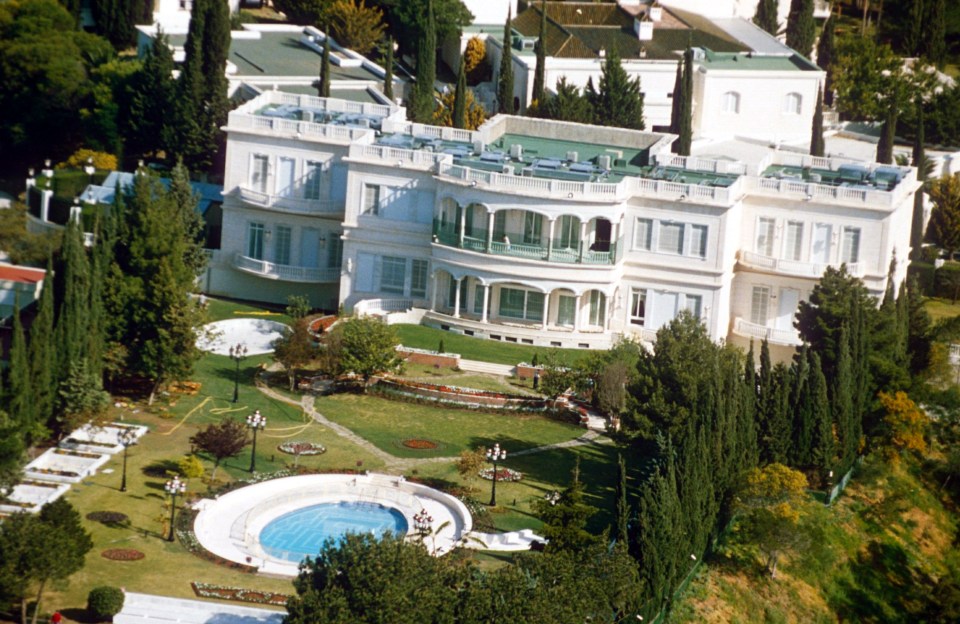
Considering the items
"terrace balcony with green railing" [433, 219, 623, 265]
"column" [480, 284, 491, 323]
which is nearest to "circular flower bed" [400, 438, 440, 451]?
"column" [480, 284, 491, 323]

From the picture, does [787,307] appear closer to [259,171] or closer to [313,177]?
[313,177]

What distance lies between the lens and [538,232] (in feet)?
289

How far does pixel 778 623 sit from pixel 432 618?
67.4ft

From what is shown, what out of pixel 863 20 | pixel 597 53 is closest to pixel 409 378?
pixel 597 53

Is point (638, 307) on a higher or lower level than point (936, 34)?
lower

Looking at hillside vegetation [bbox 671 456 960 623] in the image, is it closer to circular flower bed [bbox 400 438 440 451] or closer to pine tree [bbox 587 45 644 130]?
circular flower bed [bbox 400 438 440 451]

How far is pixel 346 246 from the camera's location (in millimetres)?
90812

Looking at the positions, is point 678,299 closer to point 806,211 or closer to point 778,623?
point 806,211

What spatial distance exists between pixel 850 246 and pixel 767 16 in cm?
4393

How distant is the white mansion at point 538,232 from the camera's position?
8781cm

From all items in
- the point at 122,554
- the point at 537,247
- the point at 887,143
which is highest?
the point at 887,143

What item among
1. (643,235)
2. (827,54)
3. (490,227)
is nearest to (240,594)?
(490,227)

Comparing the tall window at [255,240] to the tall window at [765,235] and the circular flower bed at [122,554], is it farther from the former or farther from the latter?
the circular flower bed at [122,554]

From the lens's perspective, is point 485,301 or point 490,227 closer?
point 490,227
